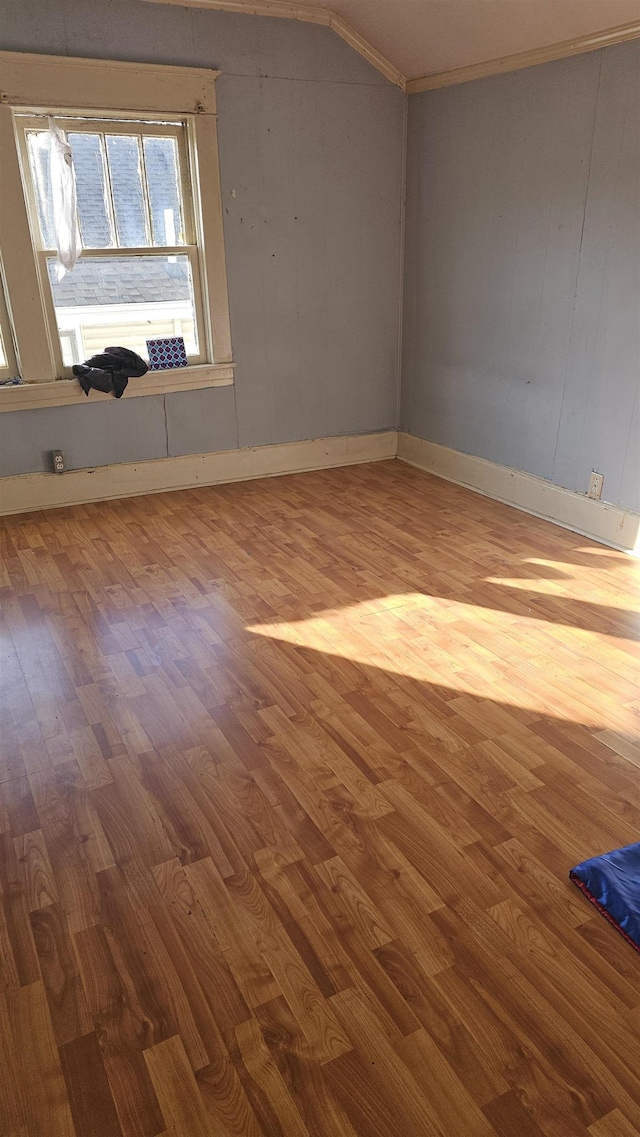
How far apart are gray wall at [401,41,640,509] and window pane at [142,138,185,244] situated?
172 centimetres

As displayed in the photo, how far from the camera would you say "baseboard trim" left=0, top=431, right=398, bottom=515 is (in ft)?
15.7

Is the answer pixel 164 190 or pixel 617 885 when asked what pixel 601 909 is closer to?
pixel 617 885

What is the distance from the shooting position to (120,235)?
4.57 metres

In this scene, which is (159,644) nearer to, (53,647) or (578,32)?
(53,647)

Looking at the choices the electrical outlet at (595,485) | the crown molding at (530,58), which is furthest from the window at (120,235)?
the electrical outlet at (595,485)

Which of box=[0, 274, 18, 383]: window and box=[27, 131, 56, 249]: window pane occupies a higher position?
box=[27, 131, 56, 249]: window pane

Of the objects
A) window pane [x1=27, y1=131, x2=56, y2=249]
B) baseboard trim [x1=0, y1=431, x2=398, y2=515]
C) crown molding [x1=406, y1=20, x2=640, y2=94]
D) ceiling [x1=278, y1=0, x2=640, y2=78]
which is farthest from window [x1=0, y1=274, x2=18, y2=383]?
crown molding [x1=406, y1=20, x2=640, y2=94]

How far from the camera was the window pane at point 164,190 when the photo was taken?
4.55 metres

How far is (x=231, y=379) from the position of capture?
5.15 metres

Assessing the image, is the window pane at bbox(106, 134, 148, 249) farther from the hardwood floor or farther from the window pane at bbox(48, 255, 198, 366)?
the hardwood floor

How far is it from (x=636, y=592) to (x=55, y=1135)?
320 cm

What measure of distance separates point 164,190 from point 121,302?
2.48 feet

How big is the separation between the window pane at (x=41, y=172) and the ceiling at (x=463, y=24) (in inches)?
59.7

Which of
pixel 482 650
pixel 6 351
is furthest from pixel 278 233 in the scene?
pixel 482 650
